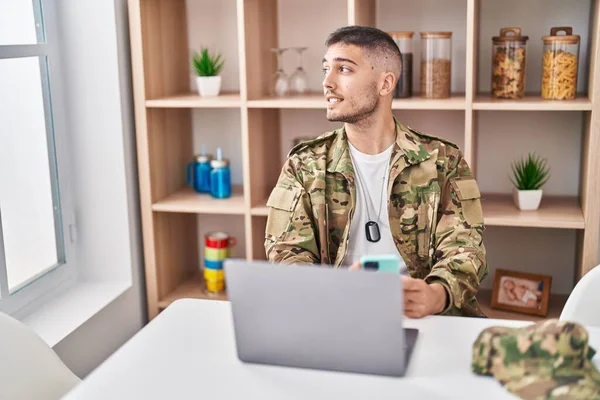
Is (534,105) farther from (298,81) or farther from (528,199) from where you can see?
(298,81)

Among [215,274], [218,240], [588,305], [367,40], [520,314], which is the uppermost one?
[367,40]

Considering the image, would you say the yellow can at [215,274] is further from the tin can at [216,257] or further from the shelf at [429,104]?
the shelf at [429,104]

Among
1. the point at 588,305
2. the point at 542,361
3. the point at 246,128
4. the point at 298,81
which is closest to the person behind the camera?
the point at 542,361

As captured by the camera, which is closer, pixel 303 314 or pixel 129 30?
pixel 303 314

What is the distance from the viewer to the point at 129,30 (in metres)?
2.79

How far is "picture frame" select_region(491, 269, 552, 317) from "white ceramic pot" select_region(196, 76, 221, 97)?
48.4 inches

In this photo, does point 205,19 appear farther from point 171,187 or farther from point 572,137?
point 572,137

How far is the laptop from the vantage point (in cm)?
122

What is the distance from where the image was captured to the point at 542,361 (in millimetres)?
1243

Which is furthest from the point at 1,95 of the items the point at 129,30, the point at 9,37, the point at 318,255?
the point at 318,255

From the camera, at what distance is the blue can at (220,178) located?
2945 millimetres

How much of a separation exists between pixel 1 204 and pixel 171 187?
2.50 ft

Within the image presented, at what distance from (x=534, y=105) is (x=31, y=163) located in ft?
5.45

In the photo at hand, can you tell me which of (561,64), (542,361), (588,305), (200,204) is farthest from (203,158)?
(542,361)
